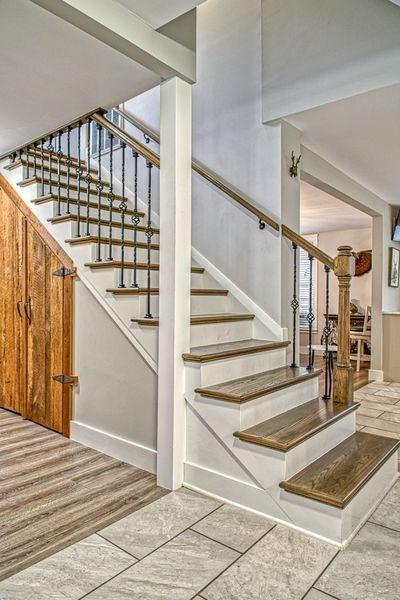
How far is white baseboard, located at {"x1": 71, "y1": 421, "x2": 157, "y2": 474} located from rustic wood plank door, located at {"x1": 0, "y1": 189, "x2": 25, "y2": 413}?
0.86 meters

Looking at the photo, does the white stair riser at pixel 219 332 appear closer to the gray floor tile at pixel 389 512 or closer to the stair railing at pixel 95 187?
the stair railing at pixel 95 187

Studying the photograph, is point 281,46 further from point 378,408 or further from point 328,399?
point 378,408

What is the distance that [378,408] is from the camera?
421 centimetres

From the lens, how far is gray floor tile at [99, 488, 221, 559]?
189 centimetres

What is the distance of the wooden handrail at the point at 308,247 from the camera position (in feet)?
9.50

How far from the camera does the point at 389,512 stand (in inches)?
86.7

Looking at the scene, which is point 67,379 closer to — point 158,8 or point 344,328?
point 344,328

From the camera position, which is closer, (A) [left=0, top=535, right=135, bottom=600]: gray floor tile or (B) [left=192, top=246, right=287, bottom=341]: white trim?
(A) [left=0, top=535, right=135, bottom=600]: gray floor tile

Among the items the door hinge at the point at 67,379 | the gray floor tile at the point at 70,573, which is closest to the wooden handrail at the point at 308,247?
the door hinge at the point at 67,379

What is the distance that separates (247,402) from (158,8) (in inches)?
78.9

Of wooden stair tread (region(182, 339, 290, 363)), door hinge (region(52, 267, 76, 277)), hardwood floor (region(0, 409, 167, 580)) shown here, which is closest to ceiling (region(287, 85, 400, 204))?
wooden stair tread (region(182, 339, 290, 363))

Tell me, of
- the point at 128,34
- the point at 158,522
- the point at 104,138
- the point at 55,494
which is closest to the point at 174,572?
the point at 158,522

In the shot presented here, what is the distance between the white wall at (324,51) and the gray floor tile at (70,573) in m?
3.06

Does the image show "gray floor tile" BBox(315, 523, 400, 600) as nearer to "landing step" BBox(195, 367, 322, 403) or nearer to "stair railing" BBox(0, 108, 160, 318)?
"landing step" BBox(195, 367, 322, 403)
